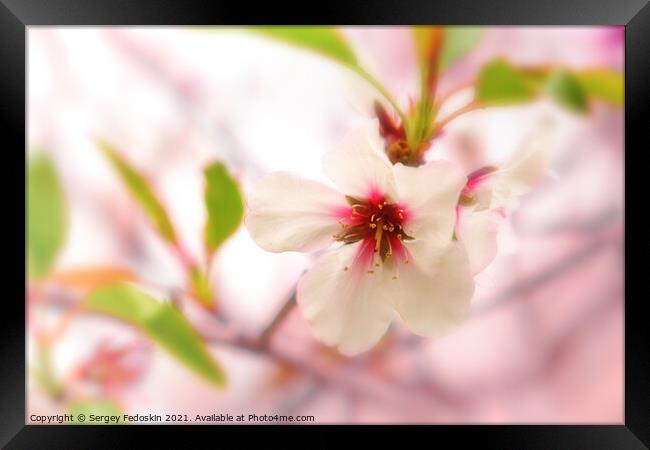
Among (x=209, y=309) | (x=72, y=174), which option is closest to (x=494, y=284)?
(x=209, y=309)

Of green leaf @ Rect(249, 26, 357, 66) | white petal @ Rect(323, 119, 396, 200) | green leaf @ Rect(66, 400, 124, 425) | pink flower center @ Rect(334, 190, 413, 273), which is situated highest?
green leaf @ Rect(249, 26, 357, 66)

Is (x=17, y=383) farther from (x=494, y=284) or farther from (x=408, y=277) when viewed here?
(x=494, y=284)

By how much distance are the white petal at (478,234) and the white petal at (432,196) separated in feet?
0.18

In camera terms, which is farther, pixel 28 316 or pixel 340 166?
pixel 28 316

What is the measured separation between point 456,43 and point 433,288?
0.37 metres

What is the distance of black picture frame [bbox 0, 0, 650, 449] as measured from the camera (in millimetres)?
745

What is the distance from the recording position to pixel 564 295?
0.76m

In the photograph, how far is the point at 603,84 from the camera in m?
0.75

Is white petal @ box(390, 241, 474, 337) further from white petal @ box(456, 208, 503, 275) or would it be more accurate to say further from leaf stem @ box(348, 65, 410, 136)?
leaf stem @ box(348, 65, 410, 136)

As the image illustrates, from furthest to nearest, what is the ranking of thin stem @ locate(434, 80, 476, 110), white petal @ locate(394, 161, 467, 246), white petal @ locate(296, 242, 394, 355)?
thin stem @ locate(434, 80, 476, 110), white petal @ locate(296, 242, 394, 355), white petal @ locate(394, 161, 467, 246)

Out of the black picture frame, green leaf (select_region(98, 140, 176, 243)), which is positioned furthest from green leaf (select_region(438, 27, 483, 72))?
green leaf (select_region(98, 140, 176, 243))

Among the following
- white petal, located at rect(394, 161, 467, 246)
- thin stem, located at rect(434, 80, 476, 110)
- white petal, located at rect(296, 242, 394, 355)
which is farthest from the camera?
thin stem, located at rect(434, 80, 476, 110)

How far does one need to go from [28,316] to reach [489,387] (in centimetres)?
69

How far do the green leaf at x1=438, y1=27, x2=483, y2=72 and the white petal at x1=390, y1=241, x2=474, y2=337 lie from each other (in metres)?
0.31
